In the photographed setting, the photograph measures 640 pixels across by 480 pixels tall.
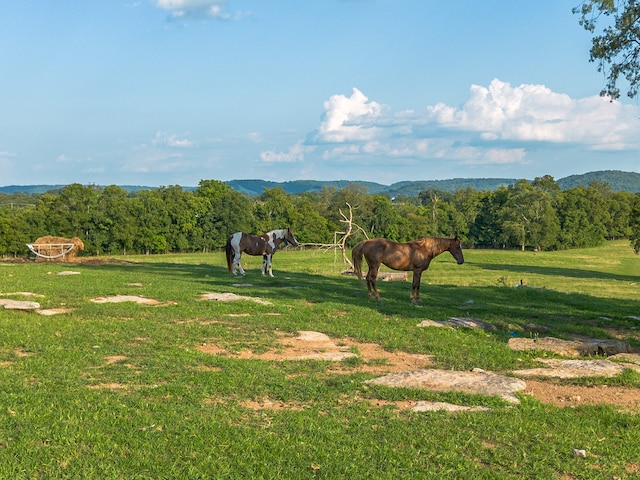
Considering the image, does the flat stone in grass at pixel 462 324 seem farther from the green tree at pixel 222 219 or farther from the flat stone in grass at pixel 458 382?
the green tree at pixel 222 219

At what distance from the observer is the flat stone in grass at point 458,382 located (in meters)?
8.52

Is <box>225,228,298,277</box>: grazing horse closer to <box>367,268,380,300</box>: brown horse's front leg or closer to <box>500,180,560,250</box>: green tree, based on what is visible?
<box>367,268,380,300</box>: brown horse's front leg

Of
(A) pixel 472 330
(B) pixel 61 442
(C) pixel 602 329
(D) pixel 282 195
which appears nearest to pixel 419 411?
(B) pixel 61 442

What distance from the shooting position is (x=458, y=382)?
8867mm

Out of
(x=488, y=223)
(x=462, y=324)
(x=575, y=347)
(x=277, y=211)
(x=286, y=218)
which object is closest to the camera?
(x=575, y=347)

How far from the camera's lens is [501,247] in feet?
386

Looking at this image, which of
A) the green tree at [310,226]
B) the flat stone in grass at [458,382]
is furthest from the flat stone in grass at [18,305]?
the green tree at [310,226]

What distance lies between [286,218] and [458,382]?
8997 centimetres

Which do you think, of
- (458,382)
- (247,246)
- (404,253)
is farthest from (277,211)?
(458,382)

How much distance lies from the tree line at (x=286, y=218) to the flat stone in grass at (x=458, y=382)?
48.8 meters

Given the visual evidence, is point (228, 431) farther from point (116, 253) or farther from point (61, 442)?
point (116, 253)

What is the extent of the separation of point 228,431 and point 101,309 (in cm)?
985

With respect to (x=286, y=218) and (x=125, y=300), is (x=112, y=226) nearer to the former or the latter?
(x=286, y=218)

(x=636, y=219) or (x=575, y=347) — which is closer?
(x=575, y=347)
